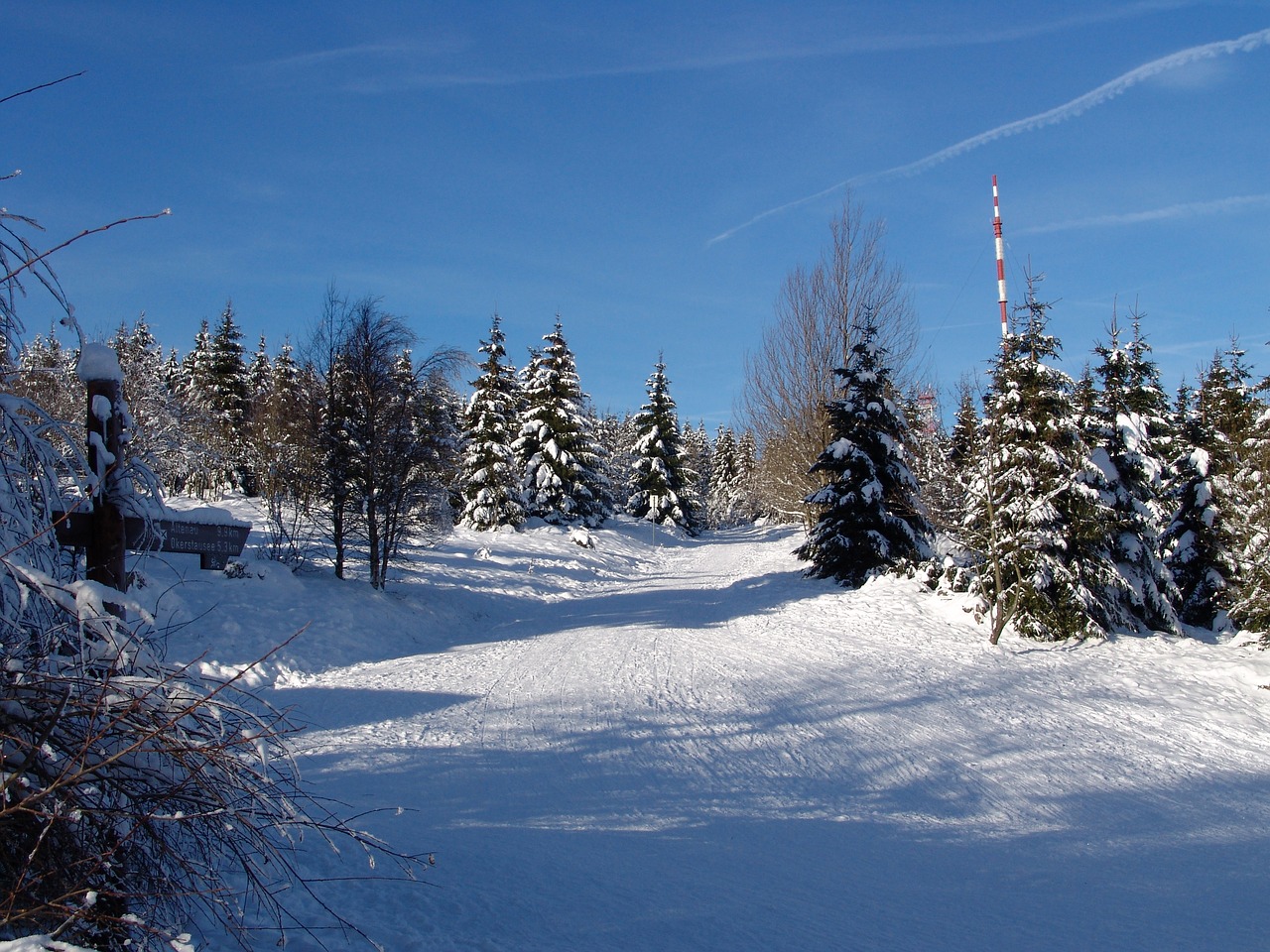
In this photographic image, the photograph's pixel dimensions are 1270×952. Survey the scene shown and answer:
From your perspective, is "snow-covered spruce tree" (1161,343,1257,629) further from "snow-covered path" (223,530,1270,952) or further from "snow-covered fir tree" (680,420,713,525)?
"snow-covered fir tree" (680,420,713,525)

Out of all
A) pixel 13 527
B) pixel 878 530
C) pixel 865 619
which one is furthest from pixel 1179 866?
pixel 878 530

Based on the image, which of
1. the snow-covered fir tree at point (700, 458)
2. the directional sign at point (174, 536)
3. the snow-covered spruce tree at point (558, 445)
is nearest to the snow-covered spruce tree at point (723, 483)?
the snow-covered fir tree at point (700, 458)

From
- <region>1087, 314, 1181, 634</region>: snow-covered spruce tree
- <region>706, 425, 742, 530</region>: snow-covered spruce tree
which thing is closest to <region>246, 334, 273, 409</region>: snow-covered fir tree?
<region>1087, 314, 1181, 634</region>: snow-covered spruce tree

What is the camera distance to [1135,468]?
17953 millimetres

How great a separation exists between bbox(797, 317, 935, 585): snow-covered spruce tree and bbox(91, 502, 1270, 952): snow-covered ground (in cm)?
358

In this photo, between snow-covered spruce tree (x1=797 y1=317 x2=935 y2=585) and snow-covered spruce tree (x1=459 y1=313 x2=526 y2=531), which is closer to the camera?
snow-covered spruce tree (x1=797 y1=317 x2=935 y2=585)

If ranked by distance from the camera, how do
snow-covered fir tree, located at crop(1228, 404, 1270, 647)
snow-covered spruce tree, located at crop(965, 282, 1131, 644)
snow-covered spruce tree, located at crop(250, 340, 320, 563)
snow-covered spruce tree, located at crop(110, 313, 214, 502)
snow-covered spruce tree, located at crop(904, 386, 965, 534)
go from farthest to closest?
1. snow-covered spruce tree, located at crop(904, 386, 965, 534)
2. snow-covered spruce tree, located at crop(250, 340, 320, 563)
3. snow-covered spruce tree, located at crop(965, 282, 1131, 644)
4. snow-covered fir tree, located at crop(1228, 404, 1270, 647)
5. snow-covered spruce tree, located at crop(110, 313, 214, 502)

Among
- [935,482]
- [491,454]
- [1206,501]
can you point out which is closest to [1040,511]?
[935,482]

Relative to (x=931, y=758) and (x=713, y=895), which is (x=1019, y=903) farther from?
(x=931, y=758)

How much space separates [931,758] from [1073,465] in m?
8.72

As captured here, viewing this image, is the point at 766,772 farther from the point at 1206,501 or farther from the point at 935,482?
the point at 1206,501

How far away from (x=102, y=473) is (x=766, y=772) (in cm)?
656

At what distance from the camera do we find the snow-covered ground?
15.6 ft

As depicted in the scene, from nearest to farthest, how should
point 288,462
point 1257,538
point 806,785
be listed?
point 806,785
point 1257,538
point 288,462
